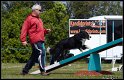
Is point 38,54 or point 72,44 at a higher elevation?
point 38,54

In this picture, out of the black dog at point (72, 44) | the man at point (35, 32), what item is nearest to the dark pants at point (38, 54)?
the man at point (35, 32)

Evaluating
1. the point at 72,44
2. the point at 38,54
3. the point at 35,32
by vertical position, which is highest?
the point at 35,32

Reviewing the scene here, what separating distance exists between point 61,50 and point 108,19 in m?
12.3

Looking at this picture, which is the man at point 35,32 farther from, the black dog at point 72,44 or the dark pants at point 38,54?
the black dog at point 72,44

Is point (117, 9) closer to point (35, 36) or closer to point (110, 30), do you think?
point (110, 30)

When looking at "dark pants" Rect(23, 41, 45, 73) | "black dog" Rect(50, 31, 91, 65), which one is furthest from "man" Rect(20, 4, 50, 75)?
"black dog" Rect(50, 31, 91, 65)

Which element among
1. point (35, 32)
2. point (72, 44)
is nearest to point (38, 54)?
point (35, 32)

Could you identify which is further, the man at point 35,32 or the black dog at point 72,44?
the black dog at point 72,44

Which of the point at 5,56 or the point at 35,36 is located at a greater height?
the point at 35,36

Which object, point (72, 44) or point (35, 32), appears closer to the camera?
point (35, 32)

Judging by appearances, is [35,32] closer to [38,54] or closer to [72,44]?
[38,54]

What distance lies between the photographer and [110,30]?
75.4 ft

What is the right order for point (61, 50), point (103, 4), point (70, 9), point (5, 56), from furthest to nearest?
point (103, 4) < point (70, 9) < point (5, 56) < point (61, 50)

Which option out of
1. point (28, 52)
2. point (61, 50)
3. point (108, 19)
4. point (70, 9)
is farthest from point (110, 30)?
point (70, 9)
